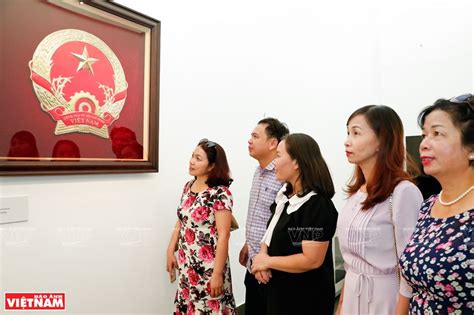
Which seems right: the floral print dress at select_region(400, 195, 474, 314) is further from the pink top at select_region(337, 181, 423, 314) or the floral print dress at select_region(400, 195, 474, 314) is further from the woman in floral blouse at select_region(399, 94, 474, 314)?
the pink top at select_region(337, 181, 423, 314)

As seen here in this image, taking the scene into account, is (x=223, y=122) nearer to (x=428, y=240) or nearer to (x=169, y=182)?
(x=169, y=182)

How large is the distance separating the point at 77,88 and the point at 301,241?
1217 mm

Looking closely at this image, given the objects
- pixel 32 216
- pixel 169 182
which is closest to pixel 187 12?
pixel 169 182

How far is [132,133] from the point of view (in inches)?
75.8

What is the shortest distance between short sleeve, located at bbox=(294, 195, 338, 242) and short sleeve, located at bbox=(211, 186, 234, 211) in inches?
18.7

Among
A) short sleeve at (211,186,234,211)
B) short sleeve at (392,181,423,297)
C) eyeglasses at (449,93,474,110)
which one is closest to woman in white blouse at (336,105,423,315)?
short sleeve at (392,181,423,297)

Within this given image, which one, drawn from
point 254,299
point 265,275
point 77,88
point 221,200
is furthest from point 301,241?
point 77,88

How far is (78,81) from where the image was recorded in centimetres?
169

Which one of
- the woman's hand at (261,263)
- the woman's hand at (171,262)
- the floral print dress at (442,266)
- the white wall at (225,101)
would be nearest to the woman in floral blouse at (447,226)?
the floral print dress at (442,266)

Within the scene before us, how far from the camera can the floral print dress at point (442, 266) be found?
0.97 metres

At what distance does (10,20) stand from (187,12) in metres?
1.06

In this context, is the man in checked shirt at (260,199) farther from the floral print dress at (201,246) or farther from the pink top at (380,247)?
the pink top at (380,247)

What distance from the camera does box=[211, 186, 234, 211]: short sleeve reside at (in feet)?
6.02

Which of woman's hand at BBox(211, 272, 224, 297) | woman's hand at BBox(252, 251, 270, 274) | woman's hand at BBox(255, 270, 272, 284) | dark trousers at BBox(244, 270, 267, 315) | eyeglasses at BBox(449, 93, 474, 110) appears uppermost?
eyeglasses at BBox(449, 93, 474, 110)
